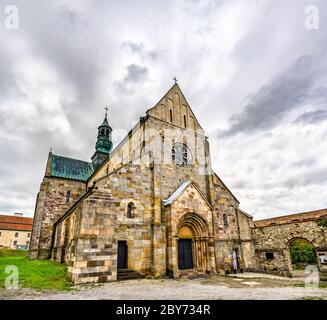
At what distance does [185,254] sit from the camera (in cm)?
1645

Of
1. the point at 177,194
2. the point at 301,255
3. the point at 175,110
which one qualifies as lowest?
the point at 301,255

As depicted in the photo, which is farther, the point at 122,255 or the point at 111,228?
the point at 122,255

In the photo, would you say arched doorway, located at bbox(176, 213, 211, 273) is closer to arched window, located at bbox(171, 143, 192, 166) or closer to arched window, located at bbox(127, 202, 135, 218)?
arched window, located at bbox(127, 202, 135, 218)

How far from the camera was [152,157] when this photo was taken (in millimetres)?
17250

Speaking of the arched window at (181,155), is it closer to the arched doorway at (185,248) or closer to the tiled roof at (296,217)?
the arched doorway at (185,248)

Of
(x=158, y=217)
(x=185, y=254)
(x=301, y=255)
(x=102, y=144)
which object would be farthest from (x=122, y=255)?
(x=102, y=144)

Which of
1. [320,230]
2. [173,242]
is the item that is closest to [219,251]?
[173,242]

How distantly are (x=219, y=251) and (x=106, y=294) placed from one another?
11.7 metres

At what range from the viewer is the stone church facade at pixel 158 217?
12.4m

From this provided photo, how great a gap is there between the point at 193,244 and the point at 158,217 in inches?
162

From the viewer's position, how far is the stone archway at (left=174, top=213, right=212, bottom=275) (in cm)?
1614

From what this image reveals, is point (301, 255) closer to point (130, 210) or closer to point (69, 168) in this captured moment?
point (130, 210)

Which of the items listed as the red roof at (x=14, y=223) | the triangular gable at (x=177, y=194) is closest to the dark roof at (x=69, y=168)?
the triangular gable at (x=177, y=194)
